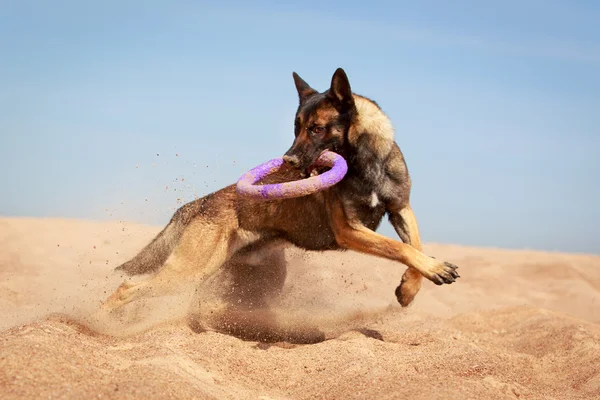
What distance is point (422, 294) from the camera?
11359mm

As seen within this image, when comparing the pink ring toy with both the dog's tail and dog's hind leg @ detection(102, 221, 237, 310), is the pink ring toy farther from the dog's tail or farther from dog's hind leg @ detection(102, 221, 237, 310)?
the dog's tail

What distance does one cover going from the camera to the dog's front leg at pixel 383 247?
5.98m

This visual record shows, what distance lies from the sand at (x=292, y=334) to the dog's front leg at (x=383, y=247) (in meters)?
0.75

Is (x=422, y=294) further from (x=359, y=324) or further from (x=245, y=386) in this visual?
(x=245, y=386)

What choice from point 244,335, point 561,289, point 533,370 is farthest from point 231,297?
point 561,289

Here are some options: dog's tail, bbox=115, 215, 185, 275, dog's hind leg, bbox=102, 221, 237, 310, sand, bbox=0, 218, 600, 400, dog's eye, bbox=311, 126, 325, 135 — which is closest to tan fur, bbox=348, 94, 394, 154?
dog's eye, bbox=311, 126, 325, 135

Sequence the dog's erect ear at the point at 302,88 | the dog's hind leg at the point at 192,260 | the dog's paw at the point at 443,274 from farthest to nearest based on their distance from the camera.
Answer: the dog's erect ear at the point at 302,88 → the dog's hind leg at the point at 192,260 → the dog's paw at the point at 443,274

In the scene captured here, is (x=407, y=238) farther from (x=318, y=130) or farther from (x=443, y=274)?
(x=318, y=130)

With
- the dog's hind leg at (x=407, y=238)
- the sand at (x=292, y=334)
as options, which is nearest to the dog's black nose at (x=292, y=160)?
the dog's hind leg at (x=407, y=238)

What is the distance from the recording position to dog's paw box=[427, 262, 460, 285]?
233 inches

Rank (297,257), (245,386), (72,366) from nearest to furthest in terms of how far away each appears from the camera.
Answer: (72,366) < (245,386) < (297,257)

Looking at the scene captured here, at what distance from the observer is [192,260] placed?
7.05 meters

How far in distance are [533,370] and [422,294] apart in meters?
5.27

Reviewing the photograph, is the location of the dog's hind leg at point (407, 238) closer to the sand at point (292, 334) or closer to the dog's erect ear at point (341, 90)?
the sand at point (292, 334)
